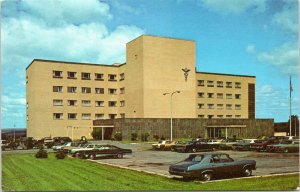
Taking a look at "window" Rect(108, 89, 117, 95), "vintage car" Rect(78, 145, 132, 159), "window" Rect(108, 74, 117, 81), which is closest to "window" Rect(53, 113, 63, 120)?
"window" Rect(108, 89, 117, 95)

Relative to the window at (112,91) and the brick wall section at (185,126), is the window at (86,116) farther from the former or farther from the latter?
the window at (112,91)

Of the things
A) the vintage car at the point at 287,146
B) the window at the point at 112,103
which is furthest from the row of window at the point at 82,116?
the vintage car at the point at 287,146

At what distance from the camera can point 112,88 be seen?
262 feet

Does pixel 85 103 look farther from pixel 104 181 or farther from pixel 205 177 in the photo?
pixel 205 177

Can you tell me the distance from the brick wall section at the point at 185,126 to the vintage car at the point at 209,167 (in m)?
42.4

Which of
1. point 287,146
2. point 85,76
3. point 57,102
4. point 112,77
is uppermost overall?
point 112,77

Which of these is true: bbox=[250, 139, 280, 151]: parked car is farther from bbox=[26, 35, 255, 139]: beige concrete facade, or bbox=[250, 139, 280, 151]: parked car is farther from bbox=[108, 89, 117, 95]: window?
bbox=[108, 89, 117, 95]: window

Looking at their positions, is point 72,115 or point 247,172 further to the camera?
point 72,115

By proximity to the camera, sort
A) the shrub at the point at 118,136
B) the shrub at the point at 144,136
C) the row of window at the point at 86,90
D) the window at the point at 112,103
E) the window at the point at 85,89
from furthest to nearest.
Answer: the window at the point at 112,103 < the window at the point at 85,89 < the row of window at the point at 86,90 < the shrub at the point at 118,136 < the shrub at the point at 144,136

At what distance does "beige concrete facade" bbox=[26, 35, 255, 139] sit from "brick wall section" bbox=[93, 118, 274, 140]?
204 inches

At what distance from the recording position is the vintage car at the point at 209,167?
746 inches

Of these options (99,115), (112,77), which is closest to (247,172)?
(99,115)

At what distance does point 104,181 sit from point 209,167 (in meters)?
5.65

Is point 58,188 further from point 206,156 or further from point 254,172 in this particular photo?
point 254,172
